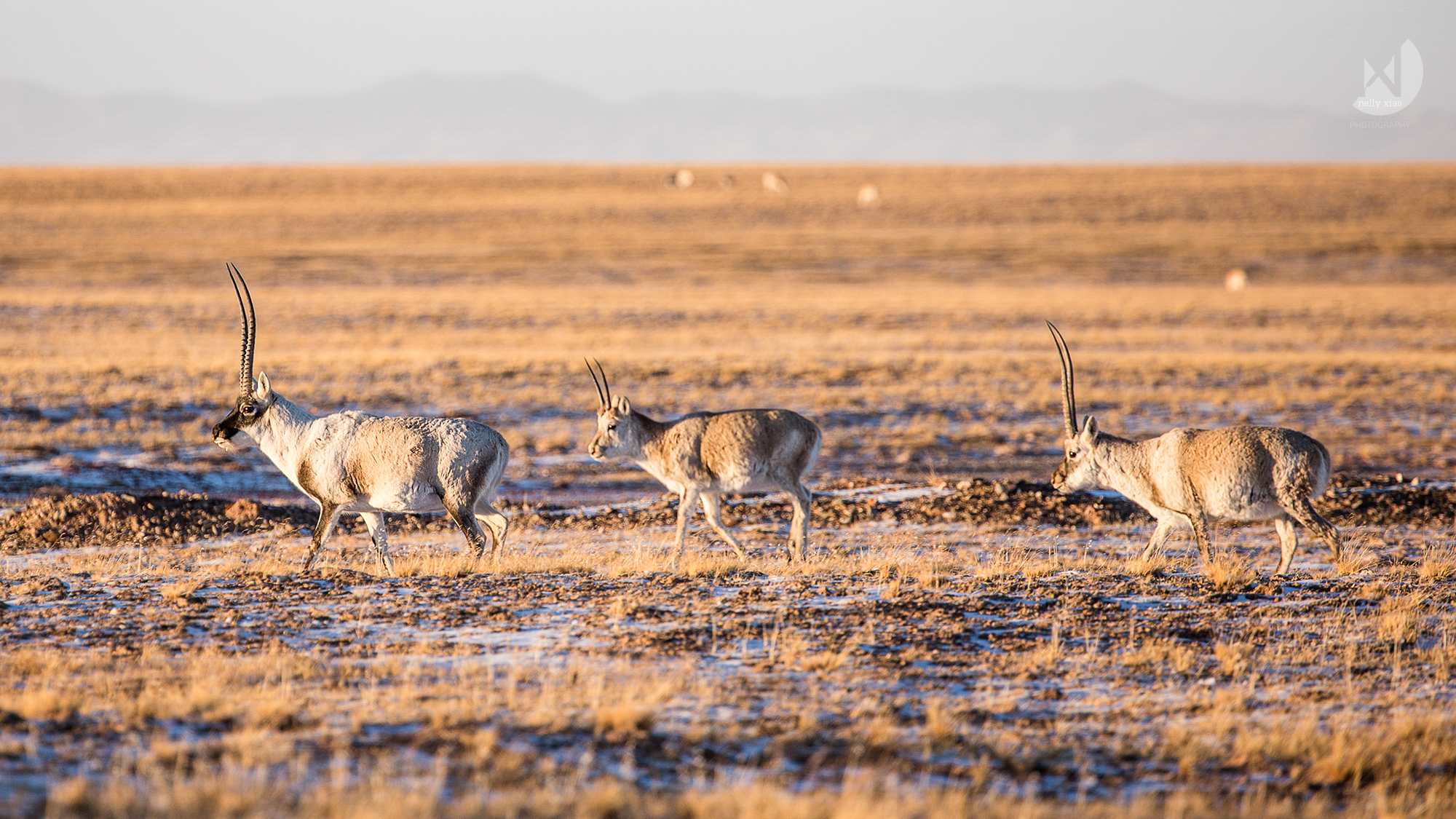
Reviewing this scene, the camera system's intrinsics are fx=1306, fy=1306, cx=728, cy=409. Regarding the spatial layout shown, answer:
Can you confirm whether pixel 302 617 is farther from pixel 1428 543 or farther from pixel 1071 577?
pixel 1428 543

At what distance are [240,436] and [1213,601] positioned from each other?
9.17 metres

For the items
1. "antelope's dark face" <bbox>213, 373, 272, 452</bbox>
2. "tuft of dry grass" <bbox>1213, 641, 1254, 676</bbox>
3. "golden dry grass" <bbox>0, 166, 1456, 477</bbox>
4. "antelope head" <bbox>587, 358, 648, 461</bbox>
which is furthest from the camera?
"golden dry grass" <bbox>0, 166, 1456, 477</bbox>

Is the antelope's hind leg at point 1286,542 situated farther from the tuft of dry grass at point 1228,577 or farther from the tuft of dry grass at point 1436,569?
the tuft of dry grass at point 1436,569

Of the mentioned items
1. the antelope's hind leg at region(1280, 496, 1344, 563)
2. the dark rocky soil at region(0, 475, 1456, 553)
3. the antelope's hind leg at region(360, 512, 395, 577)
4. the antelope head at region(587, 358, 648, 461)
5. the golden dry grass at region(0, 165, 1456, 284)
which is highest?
the golden dry grass at region(0, 165, 1456, 284)

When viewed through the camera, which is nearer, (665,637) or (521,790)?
(521,790)

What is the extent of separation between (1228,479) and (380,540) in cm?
779

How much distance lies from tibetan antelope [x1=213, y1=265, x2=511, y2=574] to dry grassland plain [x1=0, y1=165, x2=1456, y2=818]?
0.57 metres

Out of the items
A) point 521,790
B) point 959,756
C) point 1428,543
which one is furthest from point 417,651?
point 1428,543

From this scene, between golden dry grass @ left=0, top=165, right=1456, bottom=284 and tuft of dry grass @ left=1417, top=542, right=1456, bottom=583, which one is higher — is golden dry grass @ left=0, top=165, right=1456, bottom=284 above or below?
above

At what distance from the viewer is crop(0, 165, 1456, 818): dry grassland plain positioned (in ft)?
22.8

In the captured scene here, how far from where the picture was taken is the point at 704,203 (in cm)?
9006

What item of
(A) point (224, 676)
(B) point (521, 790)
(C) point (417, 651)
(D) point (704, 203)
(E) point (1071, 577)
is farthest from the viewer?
(D) point (704, 203)

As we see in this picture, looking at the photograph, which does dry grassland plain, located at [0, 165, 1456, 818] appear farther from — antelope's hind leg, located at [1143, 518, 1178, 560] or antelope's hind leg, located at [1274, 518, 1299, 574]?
antelope's hind leg, located at [1143, 518, 1178, 560]

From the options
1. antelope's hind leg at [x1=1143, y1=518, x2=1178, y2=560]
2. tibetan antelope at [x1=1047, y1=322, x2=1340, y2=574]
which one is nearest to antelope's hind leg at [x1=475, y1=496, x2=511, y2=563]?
tibetan antelope at [x1=1047, y1=322, x2=1340, y2=574]
